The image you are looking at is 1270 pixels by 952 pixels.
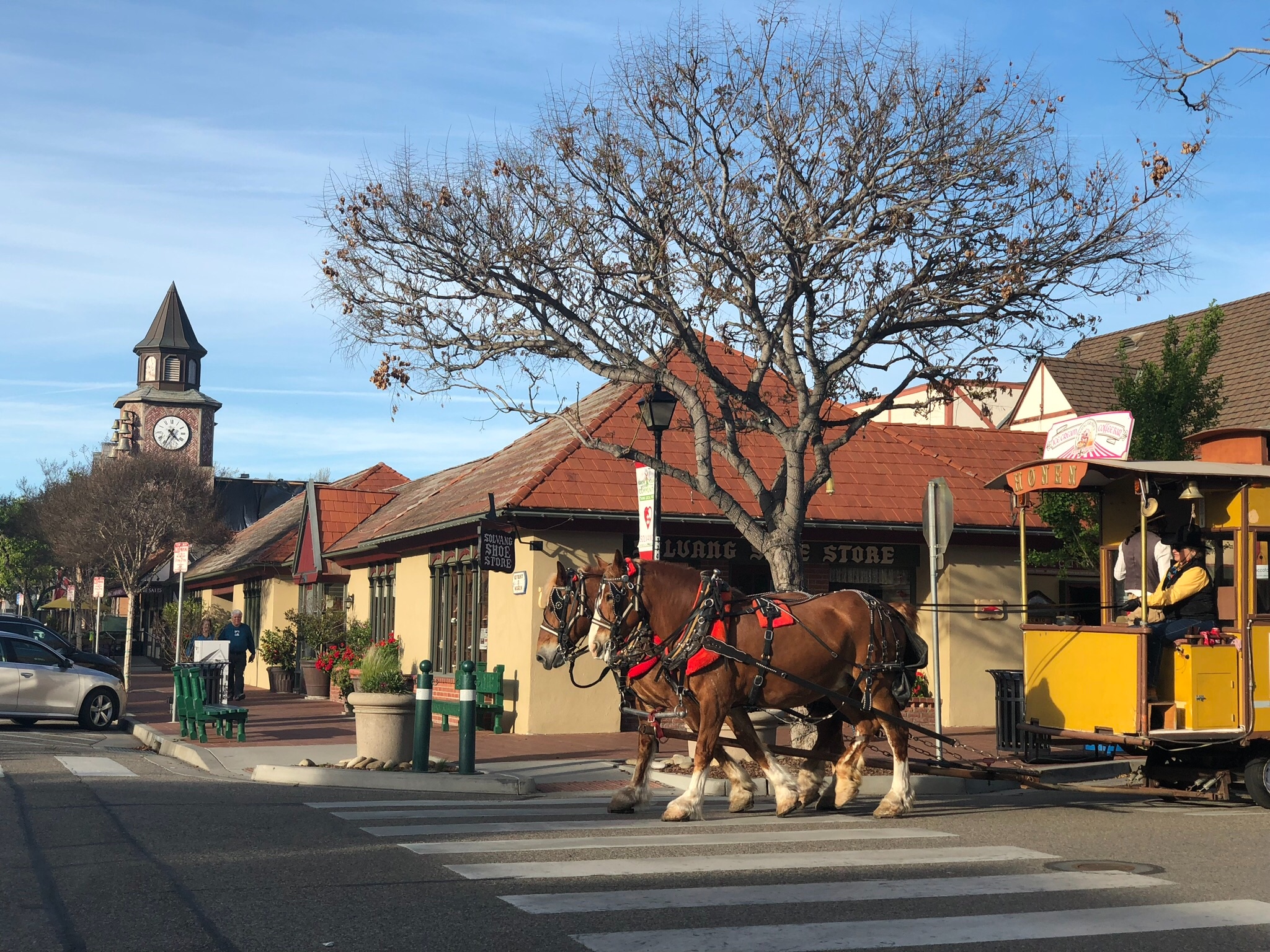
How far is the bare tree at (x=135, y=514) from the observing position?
47.2m

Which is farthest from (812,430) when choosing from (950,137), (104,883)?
(104,883)

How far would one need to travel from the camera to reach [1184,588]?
11.6 m

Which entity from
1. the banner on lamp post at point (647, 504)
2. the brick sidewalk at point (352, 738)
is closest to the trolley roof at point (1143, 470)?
the banner on lamp post at point (647, 504)

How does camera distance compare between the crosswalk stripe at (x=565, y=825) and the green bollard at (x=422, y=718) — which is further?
the green bollard at (x=422, y=718)

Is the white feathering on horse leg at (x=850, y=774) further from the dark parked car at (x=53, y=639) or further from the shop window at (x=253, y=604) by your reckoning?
the shop window at (x=253, y=604)

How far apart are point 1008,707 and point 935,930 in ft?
30.4

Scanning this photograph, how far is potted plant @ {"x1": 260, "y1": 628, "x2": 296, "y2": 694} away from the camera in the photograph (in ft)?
106

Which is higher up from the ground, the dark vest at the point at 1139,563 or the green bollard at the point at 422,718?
the dark vest at the point at 1139,563

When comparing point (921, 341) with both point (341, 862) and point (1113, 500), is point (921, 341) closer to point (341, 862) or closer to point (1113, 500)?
point (1113, 500)

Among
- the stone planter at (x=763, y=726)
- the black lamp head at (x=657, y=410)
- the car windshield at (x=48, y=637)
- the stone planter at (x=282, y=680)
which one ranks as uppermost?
the black lamp head at (x=657, y=410)

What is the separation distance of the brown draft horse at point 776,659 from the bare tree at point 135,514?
3783 cm

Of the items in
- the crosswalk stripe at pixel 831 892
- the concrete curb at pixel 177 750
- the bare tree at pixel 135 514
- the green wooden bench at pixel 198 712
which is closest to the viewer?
the crosswalk stripe at pixel 831 892

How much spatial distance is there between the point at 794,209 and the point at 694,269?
142 cm

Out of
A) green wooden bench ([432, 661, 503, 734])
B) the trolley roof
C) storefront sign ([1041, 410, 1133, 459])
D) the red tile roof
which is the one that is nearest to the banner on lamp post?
the trolley roof
